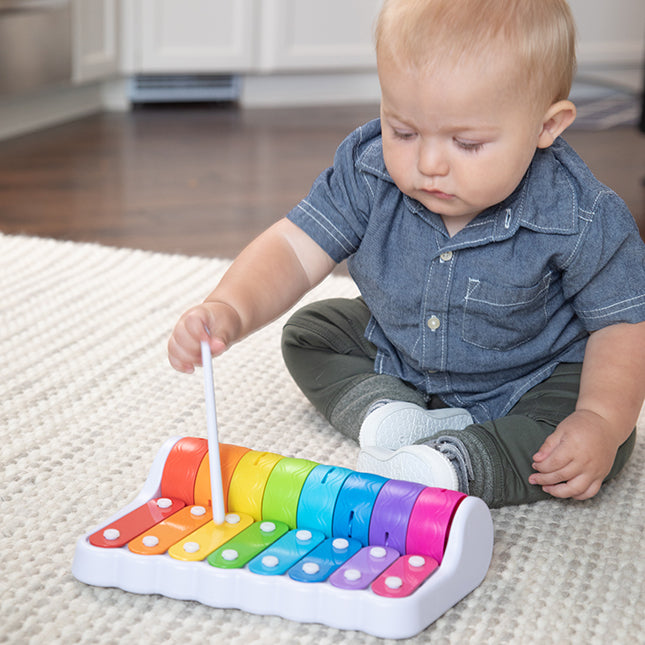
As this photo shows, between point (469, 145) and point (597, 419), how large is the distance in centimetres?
23

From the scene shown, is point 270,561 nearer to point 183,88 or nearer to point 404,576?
point 404,576

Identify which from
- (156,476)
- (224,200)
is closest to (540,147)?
(156,476)

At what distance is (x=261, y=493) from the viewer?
0.66 meters

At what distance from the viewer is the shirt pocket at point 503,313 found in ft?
2.58

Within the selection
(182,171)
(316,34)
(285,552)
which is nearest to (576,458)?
(285,552)

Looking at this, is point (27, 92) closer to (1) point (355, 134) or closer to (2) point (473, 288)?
(1) point (355, 134)

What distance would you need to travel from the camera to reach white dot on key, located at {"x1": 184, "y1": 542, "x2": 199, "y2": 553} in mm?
613

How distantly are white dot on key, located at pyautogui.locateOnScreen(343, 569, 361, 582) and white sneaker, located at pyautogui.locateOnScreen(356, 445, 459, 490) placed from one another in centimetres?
13

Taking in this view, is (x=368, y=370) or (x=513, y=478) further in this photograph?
(x=368, y=370)

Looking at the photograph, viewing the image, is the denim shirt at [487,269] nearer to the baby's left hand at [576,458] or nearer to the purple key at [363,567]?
A: the baby's left hand at [576,458]

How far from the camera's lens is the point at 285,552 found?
2.02 ft

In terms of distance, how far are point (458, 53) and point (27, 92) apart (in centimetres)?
171

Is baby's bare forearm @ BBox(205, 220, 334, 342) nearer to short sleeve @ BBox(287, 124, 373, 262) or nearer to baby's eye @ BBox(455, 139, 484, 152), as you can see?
short sleeve @ BBox(287, 124, 373, 262)

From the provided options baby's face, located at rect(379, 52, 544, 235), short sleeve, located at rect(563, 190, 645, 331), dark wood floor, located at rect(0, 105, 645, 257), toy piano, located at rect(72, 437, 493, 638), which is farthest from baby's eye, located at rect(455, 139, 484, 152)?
dark wood floor, located at rect(0, 105, 645, 257)
